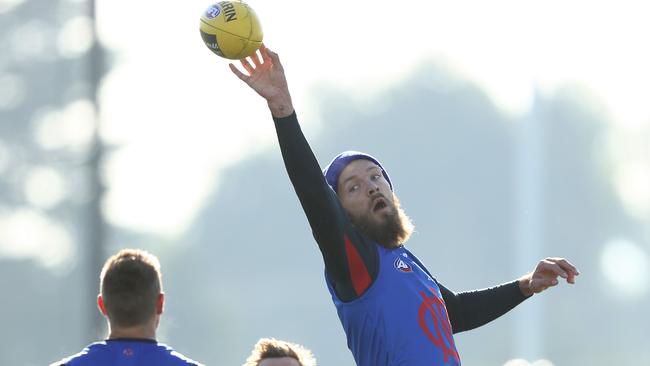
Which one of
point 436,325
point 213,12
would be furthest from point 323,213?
point 213,12

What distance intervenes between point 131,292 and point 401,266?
1.22 meters

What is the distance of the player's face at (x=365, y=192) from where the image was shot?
463cm

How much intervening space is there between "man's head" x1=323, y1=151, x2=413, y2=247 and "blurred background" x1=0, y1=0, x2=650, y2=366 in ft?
13.2

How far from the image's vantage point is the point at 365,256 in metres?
4.34

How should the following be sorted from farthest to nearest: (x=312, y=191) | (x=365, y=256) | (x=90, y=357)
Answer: (x=365, y=256)
(x=312, y=191)
(x=90, y=357)

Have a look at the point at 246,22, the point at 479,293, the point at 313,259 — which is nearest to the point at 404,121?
the point at 313,259

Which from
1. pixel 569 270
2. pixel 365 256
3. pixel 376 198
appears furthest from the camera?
pixel 569 270

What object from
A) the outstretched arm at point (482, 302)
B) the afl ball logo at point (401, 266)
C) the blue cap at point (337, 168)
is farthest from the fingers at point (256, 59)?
the outstretched arm at point (482, 302)

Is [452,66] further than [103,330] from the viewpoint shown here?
Yes

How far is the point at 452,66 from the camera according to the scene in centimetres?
953

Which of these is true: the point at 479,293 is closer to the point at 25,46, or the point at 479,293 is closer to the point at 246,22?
the point at 246,22

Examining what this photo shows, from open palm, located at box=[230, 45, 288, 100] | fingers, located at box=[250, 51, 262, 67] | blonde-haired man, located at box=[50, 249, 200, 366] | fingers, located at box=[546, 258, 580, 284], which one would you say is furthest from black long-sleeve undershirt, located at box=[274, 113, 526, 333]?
fingers, located at box=[546, 258, 580, 284]

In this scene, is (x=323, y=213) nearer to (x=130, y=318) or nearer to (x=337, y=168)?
(x=337, y=168)

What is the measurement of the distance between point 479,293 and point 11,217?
4285mm
